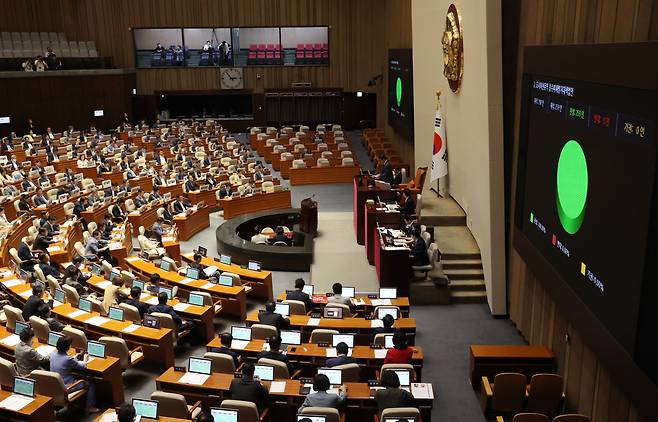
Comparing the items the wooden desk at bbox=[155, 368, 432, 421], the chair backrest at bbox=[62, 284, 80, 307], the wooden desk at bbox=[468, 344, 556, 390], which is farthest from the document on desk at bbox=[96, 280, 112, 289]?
the wooden desk at bbox=[468, 344, 556, 390]

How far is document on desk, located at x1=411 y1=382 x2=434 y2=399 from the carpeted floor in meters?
0.80

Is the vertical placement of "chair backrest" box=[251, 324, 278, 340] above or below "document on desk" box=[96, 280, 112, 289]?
above

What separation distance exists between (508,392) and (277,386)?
290 centimetres

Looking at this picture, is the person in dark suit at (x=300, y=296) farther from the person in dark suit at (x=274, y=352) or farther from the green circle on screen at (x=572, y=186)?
the green circle on screen at (x=572, y=186)

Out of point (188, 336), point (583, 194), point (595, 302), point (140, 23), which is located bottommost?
point (188, 336)

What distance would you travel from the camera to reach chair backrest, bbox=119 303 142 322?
10.0 metres

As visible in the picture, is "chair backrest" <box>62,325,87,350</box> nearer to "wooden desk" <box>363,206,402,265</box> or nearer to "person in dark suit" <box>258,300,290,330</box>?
"person in dark suit" <box>258,300,290,330</box>

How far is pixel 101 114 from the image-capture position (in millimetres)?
32250

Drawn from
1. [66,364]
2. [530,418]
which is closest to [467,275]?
[530,418]

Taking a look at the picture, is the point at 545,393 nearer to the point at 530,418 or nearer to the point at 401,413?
the point at 530,418

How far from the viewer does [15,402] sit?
24.5ft

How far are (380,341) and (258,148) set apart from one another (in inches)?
791

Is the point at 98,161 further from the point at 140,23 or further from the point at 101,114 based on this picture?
the point at 140,23

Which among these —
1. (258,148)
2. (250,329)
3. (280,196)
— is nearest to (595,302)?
(250,329)
